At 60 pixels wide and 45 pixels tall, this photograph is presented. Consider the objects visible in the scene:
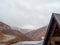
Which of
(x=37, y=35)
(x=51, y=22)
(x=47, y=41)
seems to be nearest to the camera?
(x=51, y=22)

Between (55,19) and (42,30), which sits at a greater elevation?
(42,30)

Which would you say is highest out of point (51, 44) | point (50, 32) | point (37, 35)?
point (37, 35)

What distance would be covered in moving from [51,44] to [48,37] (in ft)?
0.95

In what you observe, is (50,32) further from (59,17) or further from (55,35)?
(59,17)

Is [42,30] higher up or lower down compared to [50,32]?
higher up

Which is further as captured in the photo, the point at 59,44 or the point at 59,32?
the point at 59,44

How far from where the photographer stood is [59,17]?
5480 millimetres

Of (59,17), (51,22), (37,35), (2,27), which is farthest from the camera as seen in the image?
(37,35)

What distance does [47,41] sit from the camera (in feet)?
20.6

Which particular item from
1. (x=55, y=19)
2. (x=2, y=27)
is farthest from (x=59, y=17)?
(x=2, y=27)

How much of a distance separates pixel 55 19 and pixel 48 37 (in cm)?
93

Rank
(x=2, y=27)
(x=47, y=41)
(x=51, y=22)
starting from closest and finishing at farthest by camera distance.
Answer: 1. (x=51, y=22)
2. (x=47, y=41)
3. (x=2, y=27)

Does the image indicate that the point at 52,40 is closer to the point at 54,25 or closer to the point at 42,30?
the point at 54,25

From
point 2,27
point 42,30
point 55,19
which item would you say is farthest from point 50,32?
point 42,30
